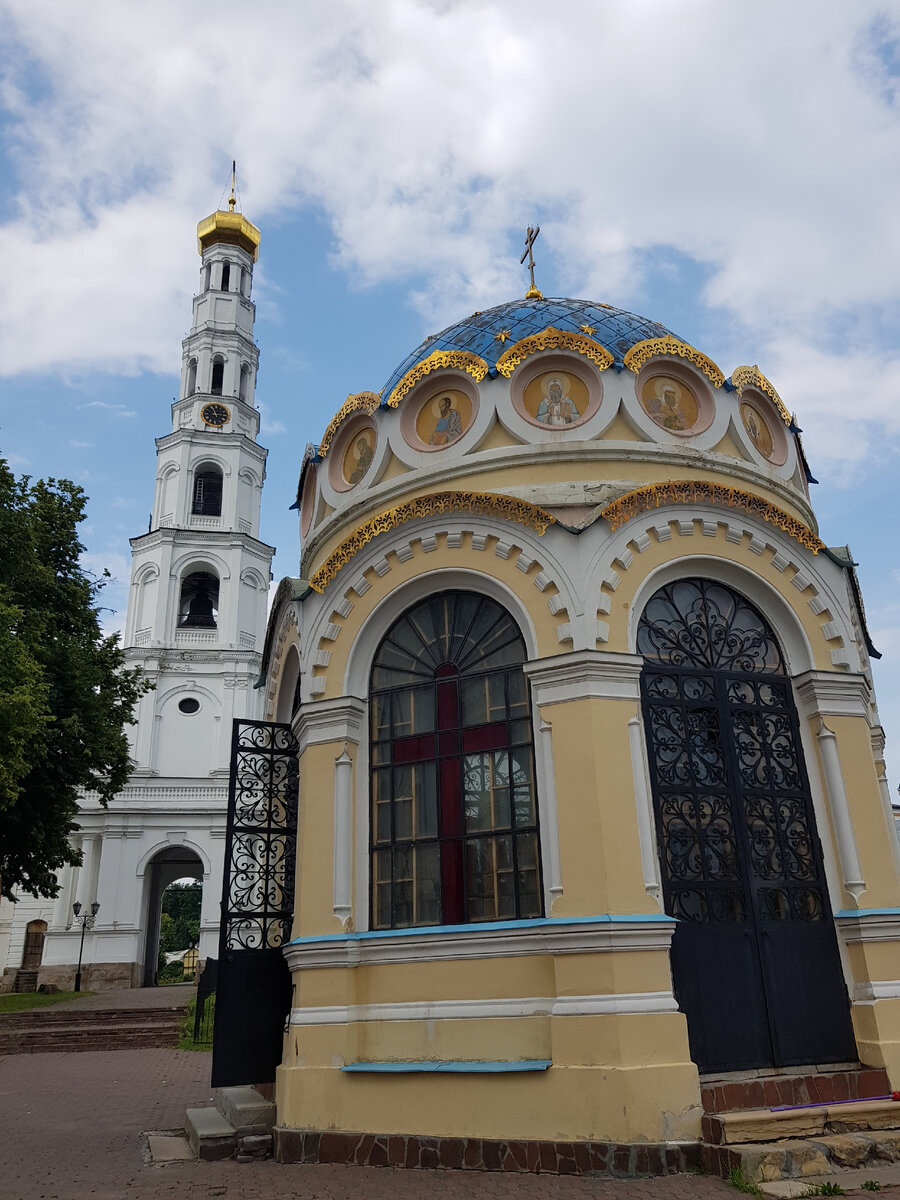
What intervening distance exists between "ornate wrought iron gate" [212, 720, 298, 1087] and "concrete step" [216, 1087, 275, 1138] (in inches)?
9.3

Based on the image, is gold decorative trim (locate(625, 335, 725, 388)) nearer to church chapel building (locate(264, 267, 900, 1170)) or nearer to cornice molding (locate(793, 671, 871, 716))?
church chapel building (locate(264, 267, 900, 1170))

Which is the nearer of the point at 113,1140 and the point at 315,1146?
the point at 315,1146

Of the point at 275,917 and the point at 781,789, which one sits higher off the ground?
the point at 781,789

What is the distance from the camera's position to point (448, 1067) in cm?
801

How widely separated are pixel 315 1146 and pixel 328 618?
194 inches

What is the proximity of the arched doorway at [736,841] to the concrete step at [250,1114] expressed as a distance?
4.11 metres

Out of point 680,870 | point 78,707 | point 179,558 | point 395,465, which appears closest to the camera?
point 680,870

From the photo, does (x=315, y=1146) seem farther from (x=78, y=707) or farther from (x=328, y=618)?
(x=78, y=707)

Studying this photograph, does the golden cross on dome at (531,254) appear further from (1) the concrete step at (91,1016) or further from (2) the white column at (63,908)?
(2) the white column at (63,908)

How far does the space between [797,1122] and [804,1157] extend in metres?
0.48

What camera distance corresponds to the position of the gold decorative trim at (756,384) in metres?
11.0

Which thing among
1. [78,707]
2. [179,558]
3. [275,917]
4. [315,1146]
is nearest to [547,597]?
[275,917]

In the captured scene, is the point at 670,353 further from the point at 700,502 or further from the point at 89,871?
the point at 89,871

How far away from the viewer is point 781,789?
920 centimetres
